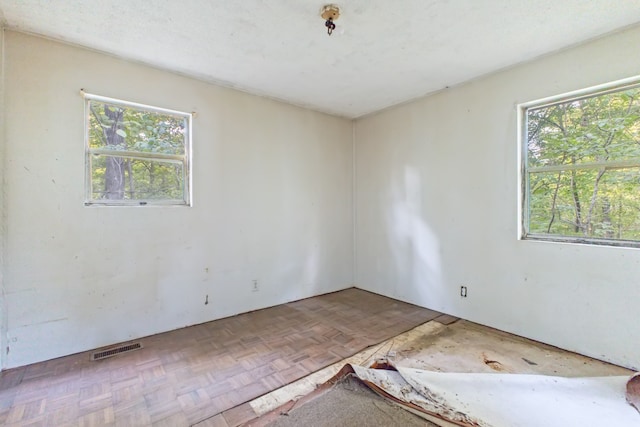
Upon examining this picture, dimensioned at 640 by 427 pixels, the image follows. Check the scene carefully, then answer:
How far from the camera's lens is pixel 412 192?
366 cm

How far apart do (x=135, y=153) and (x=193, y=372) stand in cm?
196

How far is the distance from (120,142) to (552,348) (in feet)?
13.6

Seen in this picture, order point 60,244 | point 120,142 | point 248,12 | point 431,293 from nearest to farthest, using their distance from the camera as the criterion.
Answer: point 248,12 → point 60,244 → point 120,142 → point 431,293

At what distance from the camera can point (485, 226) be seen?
300 cm

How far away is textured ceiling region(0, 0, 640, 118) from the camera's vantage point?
1952mm

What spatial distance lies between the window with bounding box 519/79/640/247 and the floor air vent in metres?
3.62

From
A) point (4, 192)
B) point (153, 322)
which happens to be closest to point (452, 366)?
point (153, 322)

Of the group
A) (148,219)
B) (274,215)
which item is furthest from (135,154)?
(274,215)

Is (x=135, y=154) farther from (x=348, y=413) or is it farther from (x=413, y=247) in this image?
(x=413, y=247)

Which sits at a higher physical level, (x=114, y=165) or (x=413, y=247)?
(x=114, y=165)

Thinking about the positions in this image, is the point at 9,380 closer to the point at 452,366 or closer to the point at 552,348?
the point at 452,366

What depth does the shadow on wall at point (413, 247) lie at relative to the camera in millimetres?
3441

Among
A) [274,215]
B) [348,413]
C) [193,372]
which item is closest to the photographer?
[348,413]

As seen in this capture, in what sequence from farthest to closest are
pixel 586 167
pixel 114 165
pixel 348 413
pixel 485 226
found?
1. pixel 485 226
2. pixel 114 165
3. pixel 586 167
4. pixel 348 413
